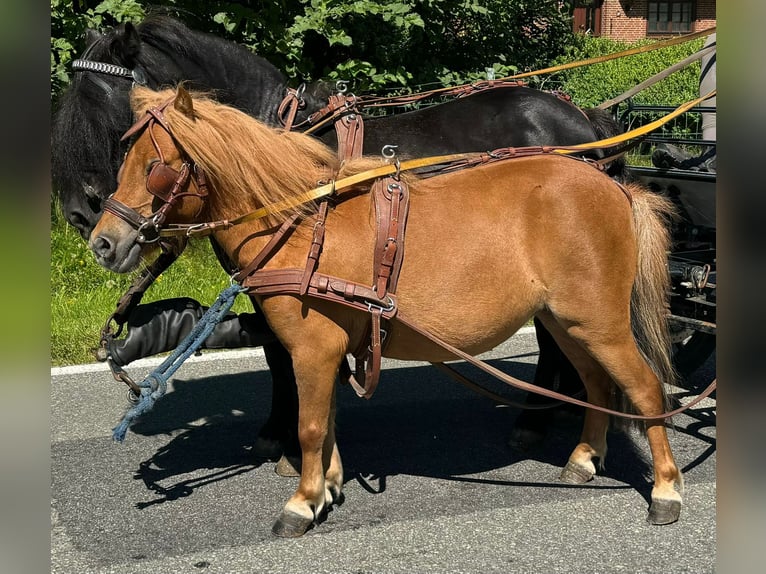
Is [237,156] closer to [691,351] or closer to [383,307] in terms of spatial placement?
[383,307]

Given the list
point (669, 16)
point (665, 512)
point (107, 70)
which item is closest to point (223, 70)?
point (107, 70)

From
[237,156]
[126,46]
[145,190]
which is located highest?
[126,46]

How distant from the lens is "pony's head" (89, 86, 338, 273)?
316 centimetres

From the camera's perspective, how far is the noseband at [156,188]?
3145 mm

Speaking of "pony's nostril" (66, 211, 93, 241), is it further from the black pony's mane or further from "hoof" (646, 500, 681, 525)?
"hoof" (646, 500, 681, 525)

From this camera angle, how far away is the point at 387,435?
4746mm

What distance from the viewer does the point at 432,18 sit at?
10430 mm

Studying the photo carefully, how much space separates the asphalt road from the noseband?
4.29 ft

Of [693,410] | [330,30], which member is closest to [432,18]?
[330,30]

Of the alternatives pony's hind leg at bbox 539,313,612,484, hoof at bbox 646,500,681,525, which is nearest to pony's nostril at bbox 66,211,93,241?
pony's hind leg at bbox 539,313,612,484

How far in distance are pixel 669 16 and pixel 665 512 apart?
98.0 feet
